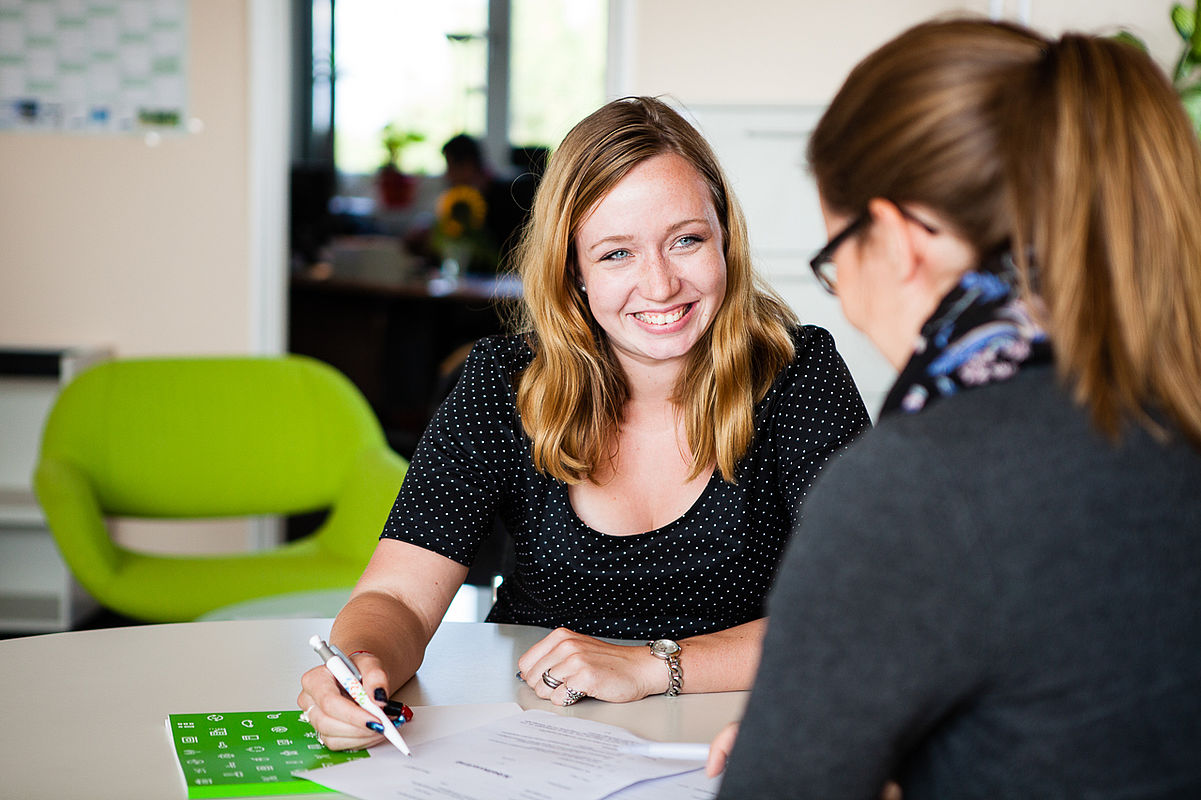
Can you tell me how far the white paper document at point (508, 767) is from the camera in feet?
3.43

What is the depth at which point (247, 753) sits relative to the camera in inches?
44.3

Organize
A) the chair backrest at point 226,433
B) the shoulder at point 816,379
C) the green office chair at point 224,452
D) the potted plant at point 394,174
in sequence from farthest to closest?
A: the potted plant at point 394,174 → the chair backrest at point 226,433 → the green office chair at point 224,452 → the shoulder at point 816,379

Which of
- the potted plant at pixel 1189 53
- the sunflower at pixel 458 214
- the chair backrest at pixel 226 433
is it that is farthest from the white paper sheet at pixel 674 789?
the sunflower at pixel 458 214

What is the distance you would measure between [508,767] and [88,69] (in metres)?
3.50

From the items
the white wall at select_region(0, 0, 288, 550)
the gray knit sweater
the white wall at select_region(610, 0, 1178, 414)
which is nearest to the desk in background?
the white wall at select_region(0, 0, 288, 550)

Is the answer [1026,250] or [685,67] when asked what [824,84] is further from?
[1026,250]

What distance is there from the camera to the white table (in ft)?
3.55

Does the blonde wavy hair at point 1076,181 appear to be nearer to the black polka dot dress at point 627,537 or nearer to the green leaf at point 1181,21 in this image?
the black polka dot dress at point 627,537

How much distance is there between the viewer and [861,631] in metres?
0.71

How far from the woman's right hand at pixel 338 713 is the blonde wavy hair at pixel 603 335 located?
51 cm

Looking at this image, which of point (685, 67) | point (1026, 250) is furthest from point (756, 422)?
point (685, 67)

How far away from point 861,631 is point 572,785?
0.45 meters

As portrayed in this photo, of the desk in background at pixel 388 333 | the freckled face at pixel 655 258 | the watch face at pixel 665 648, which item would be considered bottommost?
the desk in background at pixel 388 333

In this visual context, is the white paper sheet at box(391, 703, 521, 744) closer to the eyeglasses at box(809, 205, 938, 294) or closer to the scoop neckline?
the scoop neckline
